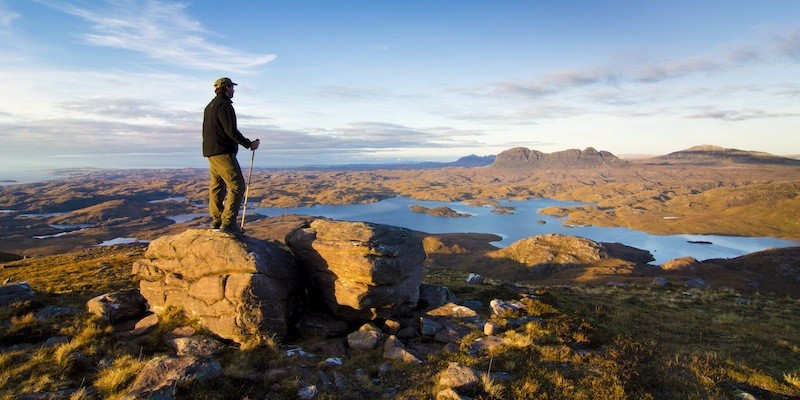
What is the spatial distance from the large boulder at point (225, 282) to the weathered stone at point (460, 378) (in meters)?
6.26

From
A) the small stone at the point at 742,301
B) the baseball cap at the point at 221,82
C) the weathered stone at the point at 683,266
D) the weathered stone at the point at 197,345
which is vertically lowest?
the weathered stone at the point at 683,266

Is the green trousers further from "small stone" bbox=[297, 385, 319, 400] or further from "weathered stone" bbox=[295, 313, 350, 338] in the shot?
"small stone" bbox=[297, 385, 319, 400]

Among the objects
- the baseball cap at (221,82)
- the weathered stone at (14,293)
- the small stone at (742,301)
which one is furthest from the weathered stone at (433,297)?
the small stone at (742,301)

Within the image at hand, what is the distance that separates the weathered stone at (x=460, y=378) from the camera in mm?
9820

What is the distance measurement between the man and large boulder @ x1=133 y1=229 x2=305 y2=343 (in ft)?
4.70

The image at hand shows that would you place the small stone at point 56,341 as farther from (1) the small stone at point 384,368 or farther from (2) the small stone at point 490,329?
(2) the small stone at point 490,329

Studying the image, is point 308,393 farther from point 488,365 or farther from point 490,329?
point 490,329

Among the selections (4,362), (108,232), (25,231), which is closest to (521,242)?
(4,362)

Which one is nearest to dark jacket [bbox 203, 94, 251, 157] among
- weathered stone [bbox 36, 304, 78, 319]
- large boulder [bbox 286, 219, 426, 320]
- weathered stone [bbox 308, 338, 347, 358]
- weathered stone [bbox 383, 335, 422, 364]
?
large boulder [bbox 286, 219, 426, 320]

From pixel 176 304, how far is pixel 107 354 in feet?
10.2

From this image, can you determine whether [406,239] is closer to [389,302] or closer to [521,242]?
[389,302]

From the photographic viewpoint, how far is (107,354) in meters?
10.9

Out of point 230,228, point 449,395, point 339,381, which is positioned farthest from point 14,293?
point 449,395

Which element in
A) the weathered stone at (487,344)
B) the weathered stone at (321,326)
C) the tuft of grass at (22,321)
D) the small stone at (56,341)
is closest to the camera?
the small stone at (56,341)
